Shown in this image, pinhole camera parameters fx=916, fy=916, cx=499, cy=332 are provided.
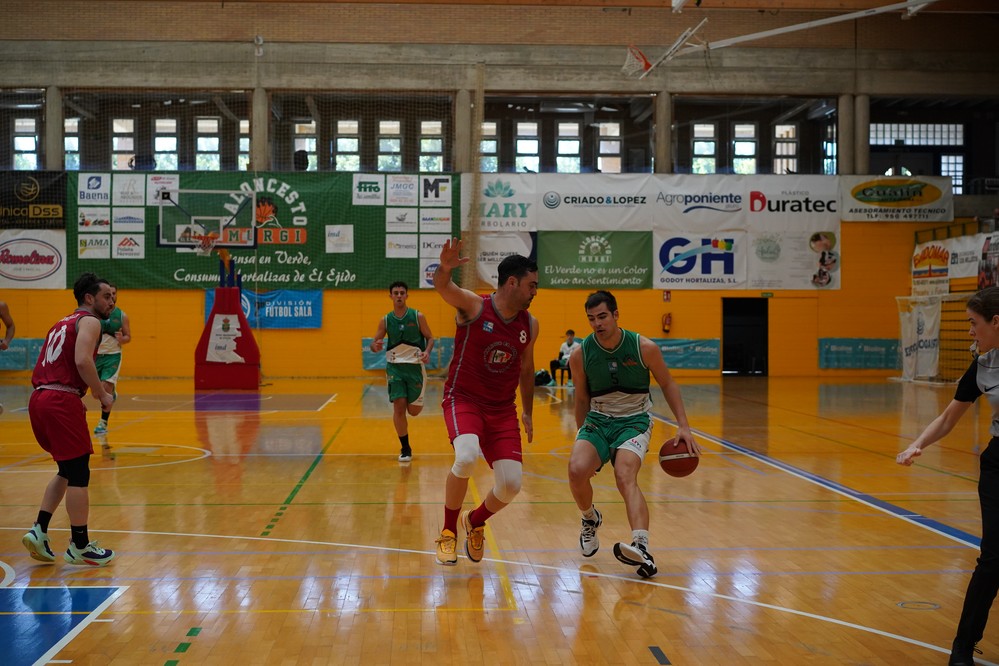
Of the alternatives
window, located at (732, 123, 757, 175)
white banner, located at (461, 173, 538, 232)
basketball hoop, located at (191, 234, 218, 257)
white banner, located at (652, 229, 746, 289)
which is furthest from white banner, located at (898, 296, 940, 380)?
basketball hoop, located at (191, 234, 218, 257)

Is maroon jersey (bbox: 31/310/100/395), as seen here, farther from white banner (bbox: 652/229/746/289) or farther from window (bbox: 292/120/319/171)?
window (bbox: 292/120/319/171)

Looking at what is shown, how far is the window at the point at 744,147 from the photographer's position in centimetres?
2750

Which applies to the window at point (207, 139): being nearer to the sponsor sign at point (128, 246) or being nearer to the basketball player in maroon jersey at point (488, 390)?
the sponsor sign at point (128, 246)

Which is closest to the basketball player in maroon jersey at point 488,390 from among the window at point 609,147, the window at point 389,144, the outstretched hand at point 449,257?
the outstretched hand at point 449,257

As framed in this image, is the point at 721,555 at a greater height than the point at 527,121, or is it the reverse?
the point at 527,121

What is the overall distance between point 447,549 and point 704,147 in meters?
24.6

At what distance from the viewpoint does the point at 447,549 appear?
17.4ft

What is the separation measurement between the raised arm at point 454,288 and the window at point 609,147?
899 inches

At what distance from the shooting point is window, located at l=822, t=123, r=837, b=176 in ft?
86.2

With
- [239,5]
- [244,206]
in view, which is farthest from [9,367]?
[239,5]

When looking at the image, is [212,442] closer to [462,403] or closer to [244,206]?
[462,403]

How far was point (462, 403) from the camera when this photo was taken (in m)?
5.42

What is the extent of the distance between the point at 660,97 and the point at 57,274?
17024mm

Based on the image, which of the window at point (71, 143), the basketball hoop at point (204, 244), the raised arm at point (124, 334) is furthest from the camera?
the window at point (71, 143)
